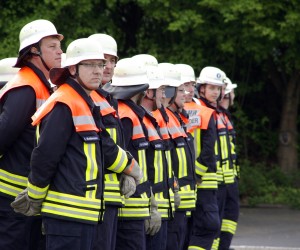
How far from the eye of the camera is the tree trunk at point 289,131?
19.0 m

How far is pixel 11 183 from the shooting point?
722cm

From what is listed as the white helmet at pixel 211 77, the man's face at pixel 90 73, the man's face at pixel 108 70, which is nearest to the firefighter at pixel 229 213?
the white helmet at pixel 211 77

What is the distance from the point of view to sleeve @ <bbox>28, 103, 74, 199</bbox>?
6348 millimetres

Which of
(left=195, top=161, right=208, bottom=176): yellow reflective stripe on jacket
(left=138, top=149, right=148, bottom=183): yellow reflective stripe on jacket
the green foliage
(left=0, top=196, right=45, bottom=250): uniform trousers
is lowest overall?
the green foliage

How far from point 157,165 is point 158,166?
1 cm

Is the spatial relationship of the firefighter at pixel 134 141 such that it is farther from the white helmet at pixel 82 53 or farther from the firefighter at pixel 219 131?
the firefighter at pixel 219 131

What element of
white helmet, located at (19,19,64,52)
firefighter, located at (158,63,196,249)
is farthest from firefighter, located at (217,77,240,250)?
white helmet, located at (19,19,64,52)

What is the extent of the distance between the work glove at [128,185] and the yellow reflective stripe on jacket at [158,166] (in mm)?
1161

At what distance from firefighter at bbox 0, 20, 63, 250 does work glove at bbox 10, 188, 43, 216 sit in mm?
574

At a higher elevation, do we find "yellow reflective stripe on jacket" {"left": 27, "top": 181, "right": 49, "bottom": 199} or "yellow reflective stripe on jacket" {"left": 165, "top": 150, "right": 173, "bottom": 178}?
"yellow reflective stripe on jacket" {"left": 27, "top": 181, "right": 49, "bottom": 199}

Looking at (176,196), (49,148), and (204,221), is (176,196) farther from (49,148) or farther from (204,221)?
(49,148)

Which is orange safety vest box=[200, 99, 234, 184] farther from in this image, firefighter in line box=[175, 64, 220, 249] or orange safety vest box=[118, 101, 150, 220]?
orange safety vest box=[118, 101, 150, 220]

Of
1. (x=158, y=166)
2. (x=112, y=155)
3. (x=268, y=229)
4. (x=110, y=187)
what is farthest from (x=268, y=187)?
(x=112, y=155)

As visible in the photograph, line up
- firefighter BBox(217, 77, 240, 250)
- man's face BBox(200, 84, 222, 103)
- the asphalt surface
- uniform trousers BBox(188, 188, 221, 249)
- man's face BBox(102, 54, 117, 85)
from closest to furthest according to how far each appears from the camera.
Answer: man's face BBox(102, 54, 117, 85)
uniform trousers BBox(188, 188, 221, 249)
man's face BBox(200, 84, 222, 103)
firefighter BBox(217, 77, 240, 250)
the asphalt surface
